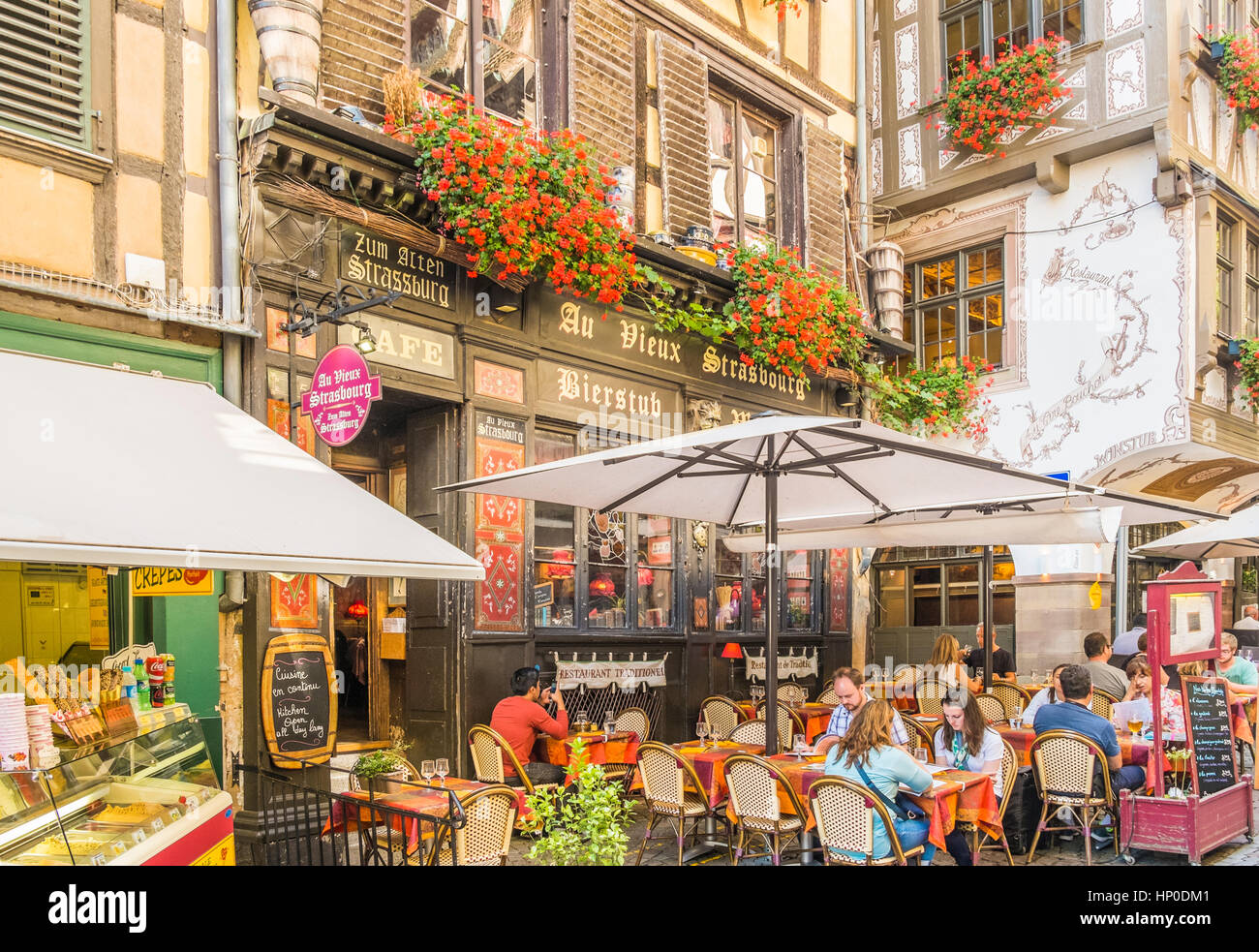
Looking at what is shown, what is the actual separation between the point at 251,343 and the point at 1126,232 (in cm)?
1055

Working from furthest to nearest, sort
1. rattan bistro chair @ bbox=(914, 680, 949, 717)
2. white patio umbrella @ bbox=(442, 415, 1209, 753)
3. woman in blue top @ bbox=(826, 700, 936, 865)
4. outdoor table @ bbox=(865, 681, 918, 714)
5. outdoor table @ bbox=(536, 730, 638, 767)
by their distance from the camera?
outdoor table @ bbox=(865, 681, 918, 714), rattan bistro chair @ bbox=(914, 680, 949, 717), outdoor table @ bbox=(536, 730, 638, 767), white patio umbrella @ bbox=(442, 415, 1209, 753), woman in blue top @ bbox=(826, 700, 936, 865)

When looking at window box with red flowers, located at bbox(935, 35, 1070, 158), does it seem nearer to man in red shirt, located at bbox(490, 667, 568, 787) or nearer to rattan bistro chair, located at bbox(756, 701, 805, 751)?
rattan bistro chair, located at bbox(756, 701, 805, 751)

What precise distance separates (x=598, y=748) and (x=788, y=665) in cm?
417

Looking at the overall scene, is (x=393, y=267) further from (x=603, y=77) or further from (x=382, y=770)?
(x=382, y=770)

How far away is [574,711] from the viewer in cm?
939

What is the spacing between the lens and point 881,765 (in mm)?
5688

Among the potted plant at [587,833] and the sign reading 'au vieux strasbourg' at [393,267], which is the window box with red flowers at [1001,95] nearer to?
the sign reading 'au vieux strasbourg' at [393,267]

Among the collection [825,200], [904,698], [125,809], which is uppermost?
[825,200]

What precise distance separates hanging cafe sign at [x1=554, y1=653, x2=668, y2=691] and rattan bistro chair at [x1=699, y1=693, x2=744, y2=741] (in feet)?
2.25

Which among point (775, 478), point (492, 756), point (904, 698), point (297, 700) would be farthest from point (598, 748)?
point (904, 698)

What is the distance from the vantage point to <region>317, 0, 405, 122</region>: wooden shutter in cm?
777

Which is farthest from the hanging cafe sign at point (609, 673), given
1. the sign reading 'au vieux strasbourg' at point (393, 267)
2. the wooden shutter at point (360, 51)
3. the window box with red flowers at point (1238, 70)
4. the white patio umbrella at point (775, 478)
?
the window box with red flowers at point (1238, 70)

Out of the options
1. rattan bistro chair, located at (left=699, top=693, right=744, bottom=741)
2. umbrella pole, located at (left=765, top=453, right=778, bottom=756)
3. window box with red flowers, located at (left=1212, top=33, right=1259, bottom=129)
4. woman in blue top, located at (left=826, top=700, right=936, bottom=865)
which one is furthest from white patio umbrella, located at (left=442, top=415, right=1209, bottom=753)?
window box with red flowers, located at (left=1212, top=33, right=1259, bottom=129)

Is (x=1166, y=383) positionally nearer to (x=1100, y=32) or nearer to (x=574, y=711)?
(x=1100, y=32)
